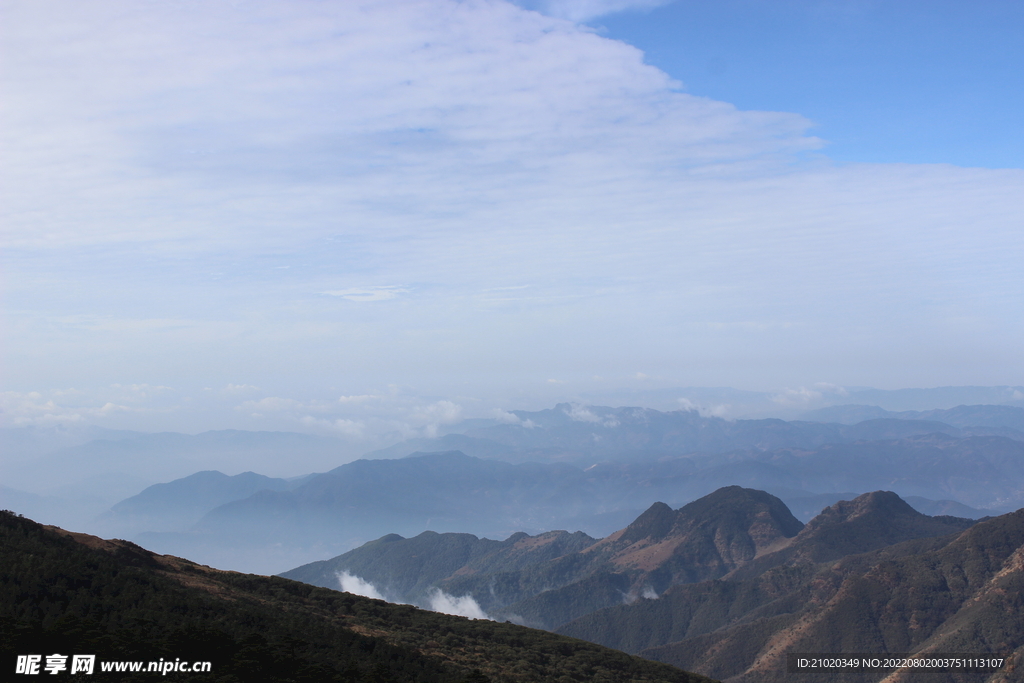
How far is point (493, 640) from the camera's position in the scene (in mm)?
83062

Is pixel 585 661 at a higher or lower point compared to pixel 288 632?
lower

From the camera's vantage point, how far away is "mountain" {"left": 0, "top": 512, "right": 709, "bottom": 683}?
4466cm

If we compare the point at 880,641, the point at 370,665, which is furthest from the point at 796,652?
the point at 370,665

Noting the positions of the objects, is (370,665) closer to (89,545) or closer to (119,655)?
(119,655)

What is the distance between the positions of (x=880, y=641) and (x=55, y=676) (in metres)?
222

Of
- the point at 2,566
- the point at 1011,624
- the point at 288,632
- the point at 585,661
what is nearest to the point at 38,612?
the point at 2,566

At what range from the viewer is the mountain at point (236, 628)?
4466 centimetres

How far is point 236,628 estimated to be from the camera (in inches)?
2181

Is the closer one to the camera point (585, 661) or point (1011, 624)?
point (585, 661)

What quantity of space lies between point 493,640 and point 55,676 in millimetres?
55461

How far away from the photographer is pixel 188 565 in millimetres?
78312

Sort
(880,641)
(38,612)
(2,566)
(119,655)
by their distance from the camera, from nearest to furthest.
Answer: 1. (119,655)
2. (38,612)
3. (2,566)
4. (880,641)

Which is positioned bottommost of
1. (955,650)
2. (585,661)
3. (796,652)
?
(796,652)

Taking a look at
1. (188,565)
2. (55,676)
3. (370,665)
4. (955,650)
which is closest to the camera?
(55,676)
